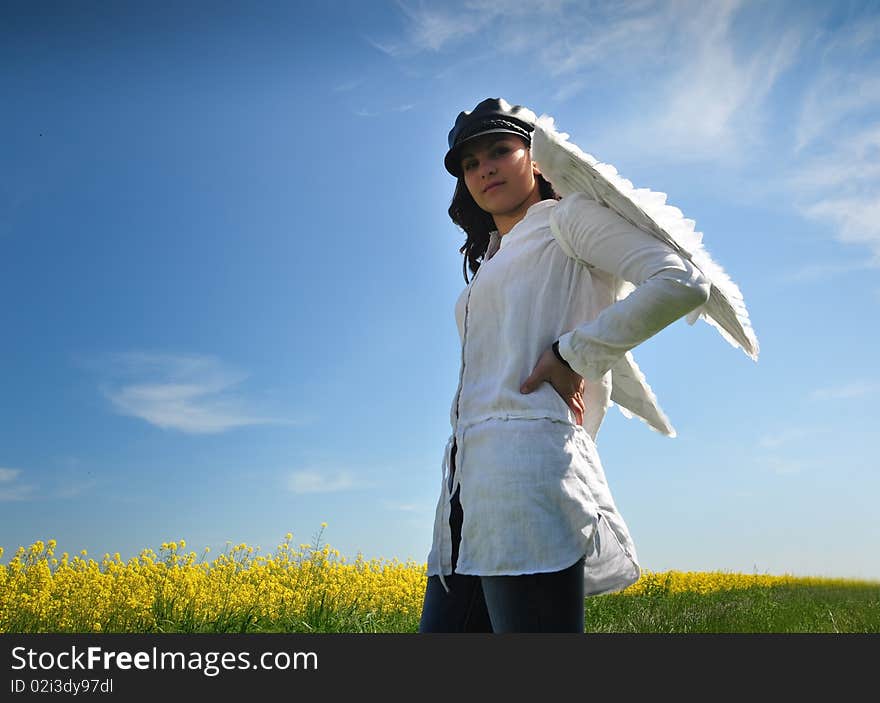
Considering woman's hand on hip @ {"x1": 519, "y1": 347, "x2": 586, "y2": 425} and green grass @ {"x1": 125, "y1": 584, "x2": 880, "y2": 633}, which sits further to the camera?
green grass @ {"x1": 125, "y1": 584, "x2": 880, "y2": 633}

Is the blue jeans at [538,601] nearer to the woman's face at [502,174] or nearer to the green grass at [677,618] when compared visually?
the woman's face at [502,174]

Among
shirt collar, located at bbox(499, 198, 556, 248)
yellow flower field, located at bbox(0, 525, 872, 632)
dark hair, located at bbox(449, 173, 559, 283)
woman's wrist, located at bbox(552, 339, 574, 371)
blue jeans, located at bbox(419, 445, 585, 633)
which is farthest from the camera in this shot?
yellow flower field, located at bbox(0, 525, 872, 632)

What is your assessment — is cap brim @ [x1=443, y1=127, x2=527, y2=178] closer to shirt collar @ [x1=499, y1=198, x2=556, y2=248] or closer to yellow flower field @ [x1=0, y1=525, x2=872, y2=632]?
shirt collar @ [x1=499, y1=198, x2=556, y2=248]

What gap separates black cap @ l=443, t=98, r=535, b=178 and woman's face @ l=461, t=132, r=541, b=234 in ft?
0.07

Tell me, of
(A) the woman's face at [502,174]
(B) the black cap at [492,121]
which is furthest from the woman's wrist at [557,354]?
(B) the black cap at [492,121]

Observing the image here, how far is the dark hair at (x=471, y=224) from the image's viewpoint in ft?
8.29

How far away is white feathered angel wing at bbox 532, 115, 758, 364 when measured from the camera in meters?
1.92

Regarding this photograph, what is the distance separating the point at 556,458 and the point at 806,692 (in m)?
0.80

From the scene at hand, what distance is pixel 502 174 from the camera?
2221 mm

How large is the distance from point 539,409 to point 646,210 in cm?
57

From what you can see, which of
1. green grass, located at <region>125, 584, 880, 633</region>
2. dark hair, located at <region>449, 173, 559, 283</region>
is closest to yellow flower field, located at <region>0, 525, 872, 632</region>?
green grass, located at <region>125, 584, 880, 633</region>

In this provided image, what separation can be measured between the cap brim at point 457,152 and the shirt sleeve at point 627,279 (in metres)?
0.39

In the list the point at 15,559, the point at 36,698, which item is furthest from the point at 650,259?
the point at 15,559

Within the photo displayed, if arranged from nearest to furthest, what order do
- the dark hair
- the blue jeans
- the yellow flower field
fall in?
the blue jeans → the dark hair → the yellow flower field
